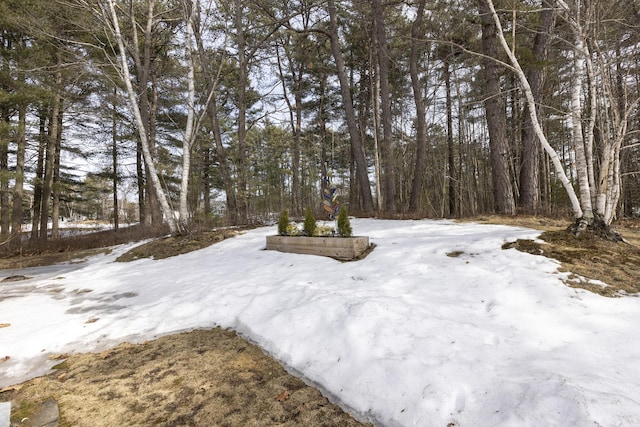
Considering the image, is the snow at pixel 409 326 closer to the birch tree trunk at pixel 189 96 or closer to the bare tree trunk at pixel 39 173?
the birch tree trunk at pixel 189 96

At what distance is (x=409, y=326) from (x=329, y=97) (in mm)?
16257

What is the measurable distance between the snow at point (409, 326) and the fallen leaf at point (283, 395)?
8.2 inches

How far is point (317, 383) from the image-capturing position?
6.58 ft

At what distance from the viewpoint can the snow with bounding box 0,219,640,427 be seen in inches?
62.4

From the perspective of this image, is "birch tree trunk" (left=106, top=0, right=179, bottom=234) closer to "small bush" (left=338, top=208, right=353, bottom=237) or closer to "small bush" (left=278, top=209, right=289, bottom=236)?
"small bush" (left=278, top=209, right=289, bottom=236)

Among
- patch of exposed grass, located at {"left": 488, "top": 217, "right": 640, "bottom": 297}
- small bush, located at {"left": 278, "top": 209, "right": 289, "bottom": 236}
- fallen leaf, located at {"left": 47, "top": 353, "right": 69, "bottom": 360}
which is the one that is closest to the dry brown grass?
fallen leaf, located at {"left": 47, "top": 353, "right": 69, "bottom": 360}

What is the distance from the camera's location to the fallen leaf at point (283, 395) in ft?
6.03

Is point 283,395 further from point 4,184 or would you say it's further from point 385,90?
point 4,184

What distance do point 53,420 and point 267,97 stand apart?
48.7 ft

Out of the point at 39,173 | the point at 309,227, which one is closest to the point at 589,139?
the point at 309,227

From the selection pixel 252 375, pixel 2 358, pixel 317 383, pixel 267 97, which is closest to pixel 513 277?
pixel 317 383

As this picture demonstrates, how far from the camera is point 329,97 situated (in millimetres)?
16594

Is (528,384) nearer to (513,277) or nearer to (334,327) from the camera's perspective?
(334,327)

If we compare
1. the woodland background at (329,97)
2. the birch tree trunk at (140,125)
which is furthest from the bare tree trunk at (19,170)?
the birch tree trunk at (140,125)
